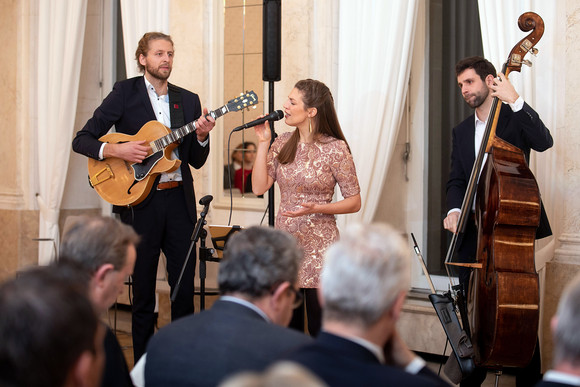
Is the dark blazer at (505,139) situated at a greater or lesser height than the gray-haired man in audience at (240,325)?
greater

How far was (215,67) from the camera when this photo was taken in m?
5.68

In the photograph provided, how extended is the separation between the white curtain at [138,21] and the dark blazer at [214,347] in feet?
13.5

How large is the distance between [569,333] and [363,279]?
404 mm

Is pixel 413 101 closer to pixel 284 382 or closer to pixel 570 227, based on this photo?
pixel 570 227

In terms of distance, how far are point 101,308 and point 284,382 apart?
1.27 meters

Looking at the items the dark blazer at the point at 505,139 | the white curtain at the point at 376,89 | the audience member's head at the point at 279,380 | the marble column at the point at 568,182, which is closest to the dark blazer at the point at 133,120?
the white curtain at the point at 376,89

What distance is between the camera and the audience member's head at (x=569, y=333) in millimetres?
1384

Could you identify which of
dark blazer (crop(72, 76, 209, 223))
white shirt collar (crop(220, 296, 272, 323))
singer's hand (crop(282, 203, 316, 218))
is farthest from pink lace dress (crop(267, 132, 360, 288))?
white shirt collar (crop(220, 296, 272, 323))

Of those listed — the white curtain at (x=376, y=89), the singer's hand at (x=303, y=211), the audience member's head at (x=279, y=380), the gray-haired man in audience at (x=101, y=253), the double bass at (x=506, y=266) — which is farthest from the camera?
the white curtain at (x=376, y=89)

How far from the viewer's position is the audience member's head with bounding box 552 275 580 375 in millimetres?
1384

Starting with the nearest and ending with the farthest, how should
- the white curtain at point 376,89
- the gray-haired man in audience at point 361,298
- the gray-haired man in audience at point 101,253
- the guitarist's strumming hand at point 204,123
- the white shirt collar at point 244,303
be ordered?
the gray-haired man in audience at point 361,298, the white shirt collar at point 244,303, the gray-haired man in audience at point 101,253, the guitarist's strumming hand at point 204,123, the white curtain at point 376,89

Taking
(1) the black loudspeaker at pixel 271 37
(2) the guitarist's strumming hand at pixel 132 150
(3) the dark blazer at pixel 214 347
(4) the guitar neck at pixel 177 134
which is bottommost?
(3) the dark blazer at pixel 214 347

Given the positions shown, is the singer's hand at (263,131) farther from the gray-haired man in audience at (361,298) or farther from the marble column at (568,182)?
the gray-haired man in audience at (361,298)

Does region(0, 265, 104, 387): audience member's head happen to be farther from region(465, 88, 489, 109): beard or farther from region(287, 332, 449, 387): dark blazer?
region(465, 88, 489, 109): beard
